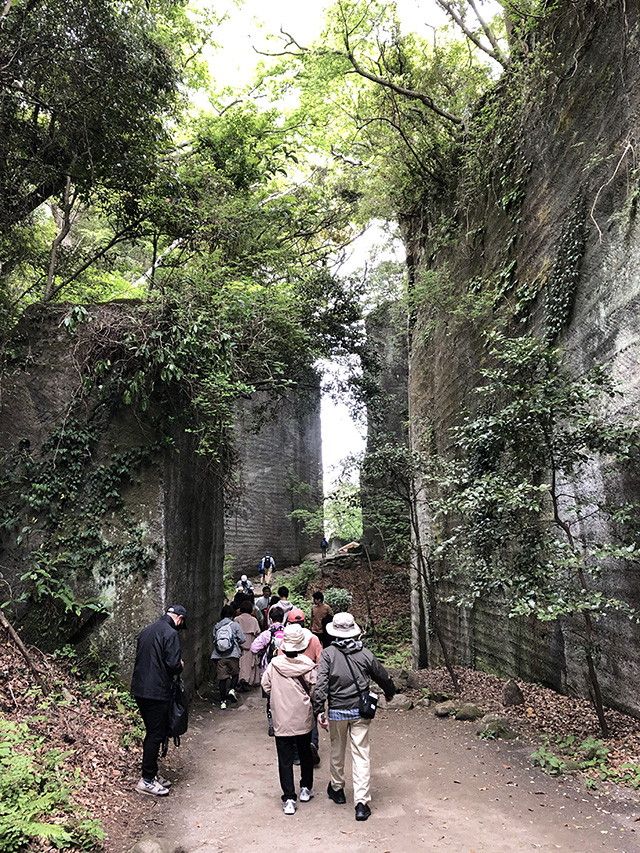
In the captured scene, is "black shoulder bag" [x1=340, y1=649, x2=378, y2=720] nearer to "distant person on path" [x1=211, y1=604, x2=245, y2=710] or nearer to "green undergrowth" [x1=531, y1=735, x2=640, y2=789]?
"green undergrowth" [x1=531, y1=735, x2=640, y2=789]

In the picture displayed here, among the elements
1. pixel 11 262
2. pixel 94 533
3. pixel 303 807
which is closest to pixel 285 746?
pixel 303 807

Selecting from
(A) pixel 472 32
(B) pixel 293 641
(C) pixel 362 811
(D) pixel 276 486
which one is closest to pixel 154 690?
(B) pixel 293 641

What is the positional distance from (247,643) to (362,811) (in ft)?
15.1

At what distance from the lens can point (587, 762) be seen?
4961 millimetres

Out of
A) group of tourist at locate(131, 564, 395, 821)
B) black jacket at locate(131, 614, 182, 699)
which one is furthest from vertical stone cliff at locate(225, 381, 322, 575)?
group of tourist at locate(131, 564, 395, 821)

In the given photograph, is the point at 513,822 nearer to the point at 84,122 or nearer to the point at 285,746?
the point at 285,746

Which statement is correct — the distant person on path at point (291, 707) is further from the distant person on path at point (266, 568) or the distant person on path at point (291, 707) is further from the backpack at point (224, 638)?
the distant person on path at point (266, 568)

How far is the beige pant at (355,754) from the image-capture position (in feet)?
14.4

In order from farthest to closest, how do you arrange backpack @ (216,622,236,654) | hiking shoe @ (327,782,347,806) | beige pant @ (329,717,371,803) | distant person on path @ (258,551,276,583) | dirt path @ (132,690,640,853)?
1. distant person on path @ (258,551,276,583)
2. backpack @ (216,622,236,654)
3. hiking shoe @ (327,782,347,806)
4. beige pant @ (329,717,371,803)
5. dirt path @ (132,690,640,853)

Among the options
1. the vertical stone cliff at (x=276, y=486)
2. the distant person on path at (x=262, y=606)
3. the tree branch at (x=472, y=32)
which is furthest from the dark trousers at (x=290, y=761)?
the vertical stone cliff at (x=276, y=486)

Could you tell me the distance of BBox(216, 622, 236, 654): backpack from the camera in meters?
8.02

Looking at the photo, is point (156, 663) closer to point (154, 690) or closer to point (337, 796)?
point (154, 690)

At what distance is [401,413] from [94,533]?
15130 mm

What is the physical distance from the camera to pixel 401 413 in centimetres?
2088
